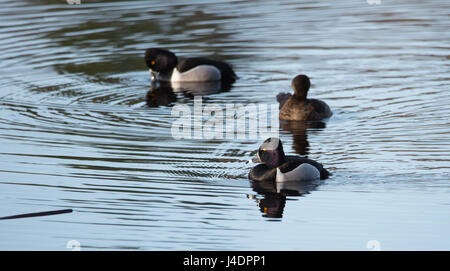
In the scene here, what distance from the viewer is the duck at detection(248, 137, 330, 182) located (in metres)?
11.2

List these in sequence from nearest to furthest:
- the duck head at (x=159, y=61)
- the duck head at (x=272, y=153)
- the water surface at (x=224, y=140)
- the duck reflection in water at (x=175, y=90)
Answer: the water surface at (x=224, y=140), the duck head at (x=272, y=153), the duck reflection in water at (x=175, y=90), the duck head at (x=159, y=61)

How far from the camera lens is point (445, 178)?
11.0m

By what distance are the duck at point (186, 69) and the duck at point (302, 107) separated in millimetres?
3585

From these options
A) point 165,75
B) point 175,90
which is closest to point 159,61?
point 165,75

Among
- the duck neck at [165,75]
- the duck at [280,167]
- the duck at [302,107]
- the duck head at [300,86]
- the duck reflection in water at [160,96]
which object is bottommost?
the duck at [280,167]

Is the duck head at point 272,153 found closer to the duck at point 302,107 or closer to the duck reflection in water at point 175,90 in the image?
the duck at point 302,107

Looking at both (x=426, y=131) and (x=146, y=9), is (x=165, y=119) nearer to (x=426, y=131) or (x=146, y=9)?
(x=426, y=131)

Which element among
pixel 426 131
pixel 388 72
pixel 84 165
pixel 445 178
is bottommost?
pixel 445 178

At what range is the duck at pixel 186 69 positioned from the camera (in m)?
18.8

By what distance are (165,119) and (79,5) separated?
44.0 ft

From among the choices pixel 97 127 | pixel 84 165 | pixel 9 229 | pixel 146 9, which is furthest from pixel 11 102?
pixel 146 9

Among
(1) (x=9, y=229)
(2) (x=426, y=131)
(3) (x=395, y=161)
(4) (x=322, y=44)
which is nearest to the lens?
(1) (x=9, y=229)

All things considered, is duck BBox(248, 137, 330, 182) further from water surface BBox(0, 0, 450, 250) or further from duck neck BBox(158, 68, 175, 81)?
duck neck BBox(158, 68, 175, 81)

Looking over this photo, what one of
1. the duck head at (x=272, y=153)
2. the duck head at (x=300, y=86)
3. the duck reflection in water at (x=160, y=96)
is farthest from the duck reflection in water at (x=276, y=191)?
the duck reflection in water at (x=160, y=96)
